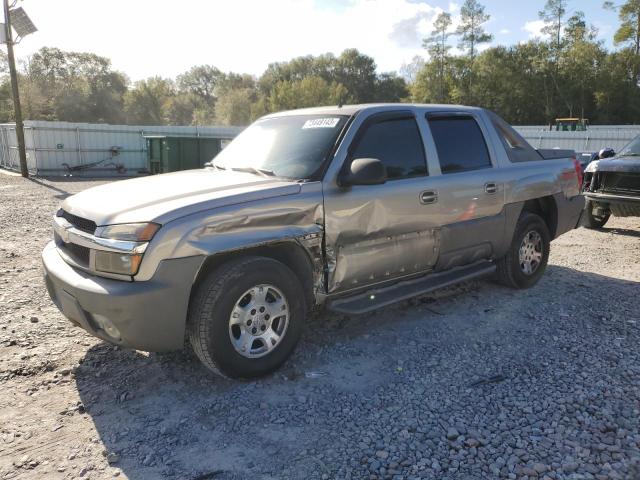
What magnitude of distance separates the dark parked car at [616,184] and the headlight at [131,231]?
23.7 ft

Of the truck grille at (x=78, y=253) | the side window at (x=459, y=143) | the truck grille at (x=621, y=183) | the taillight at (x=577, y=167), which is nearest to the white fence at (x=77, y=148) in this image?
the truck grille at (x=621, y=183)

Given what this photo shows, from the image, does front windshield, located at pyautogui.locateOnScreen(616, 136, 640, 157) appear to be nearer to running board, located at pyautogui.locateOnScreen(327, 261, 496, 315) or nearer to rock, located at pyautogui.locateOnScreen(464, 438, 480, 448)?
running board, located at pyautogui.locateOnScreen(327, 261, 496, 315)

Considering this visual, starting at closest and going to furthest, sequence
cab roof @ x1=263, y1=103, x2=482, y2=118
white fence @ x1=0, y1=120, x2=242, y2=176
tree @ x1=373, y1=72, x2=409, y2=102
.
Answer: cab roof @ x1=263, y1=103, x2=482, y2=118 < white fence @ x1=0, y1=120, x2=242, y2=176 < tree @ x1=373, y1=72, x2=409, y2=102

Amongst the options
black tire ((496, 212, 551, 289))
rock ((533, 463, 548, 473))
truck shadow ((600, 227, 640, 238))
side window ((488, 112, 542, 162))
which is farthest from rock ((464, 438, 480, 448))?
truck shadow ((600, 227, 640, 238))

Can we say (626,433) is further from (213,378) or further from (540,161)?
(540,161)

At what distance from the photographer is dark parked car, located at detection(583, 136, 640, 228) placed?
7.91 m

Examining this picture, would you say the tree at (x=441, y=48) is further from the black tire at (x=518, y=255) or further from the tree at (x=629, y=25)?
the black tire at (x=518, y=255)

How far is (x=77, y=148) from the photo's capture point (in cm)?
2173

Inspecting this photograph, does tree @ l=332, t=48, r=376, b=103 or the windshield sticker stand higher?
tree @ l=332, t=48, r=376, b=103

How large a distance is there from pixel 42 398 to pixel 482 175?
4.11 m

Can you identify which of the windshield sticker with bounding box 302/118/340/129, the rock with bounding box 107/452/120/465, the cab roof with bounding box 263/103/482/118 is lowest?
the rock with bounding box 107/452/120/465

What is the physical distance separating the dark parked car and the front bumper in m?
7.06

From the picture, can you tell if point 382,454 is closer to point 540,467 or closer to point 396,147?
point 540,467

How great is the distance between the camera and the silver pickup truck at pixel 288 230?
3092 mm
